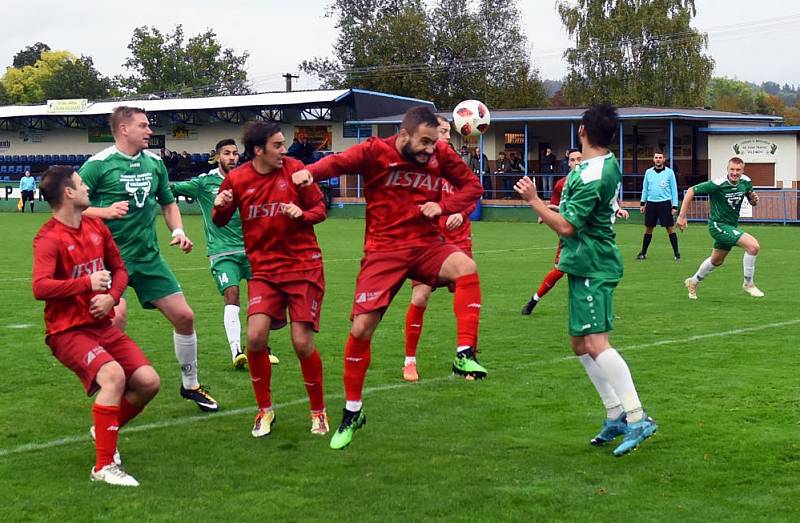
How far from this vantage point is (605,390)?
6848mm

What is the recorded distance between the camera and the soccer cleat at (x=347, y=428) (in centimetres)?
678

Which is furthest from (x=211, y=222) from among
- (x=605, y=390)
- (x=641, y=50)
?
(x=641, y=50)

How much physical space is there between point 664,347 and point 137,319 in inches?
253

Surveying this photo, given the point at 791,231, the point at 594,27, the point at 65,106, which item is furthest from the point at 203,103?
the point at 791,231

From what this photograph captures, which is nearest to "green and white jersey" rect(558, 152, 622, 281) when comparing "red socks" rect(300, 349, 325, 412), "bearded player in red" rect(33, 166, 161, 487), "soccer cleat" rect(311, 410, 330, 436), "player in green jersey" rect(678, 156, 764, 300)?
"red socks" rect(300, 349, 325, 412)

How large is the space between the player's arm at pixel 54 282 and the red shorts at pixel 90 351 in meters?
0.29

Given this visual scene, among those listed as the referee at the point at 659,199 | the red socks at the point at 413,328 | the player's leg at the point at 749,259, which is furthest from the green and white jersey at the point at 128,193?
the referee at the point at 659,199

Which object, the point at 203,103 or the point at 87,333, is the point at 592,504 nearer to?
the point at 87,333

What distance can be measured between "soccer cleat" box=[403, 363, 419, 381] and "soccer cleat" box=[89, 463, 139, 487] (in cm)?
343

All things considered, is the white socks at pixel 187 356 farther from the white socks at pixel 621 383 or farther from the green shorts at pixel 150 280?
the white socks at pixel 621 383

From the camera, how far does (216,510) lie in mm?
5516

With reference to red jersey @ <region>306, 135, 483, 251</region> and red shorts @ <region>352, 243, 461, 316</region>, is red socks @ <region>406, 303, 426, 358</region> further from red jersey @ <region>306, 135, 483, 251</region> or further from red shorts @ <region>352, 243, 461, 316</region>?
red jersey @ <region>306, 135, 483, 251</region>

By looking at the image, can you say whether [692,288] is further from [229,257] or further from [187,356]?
[187,356]

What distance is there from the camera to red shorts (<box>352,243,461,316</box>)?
7148mm
